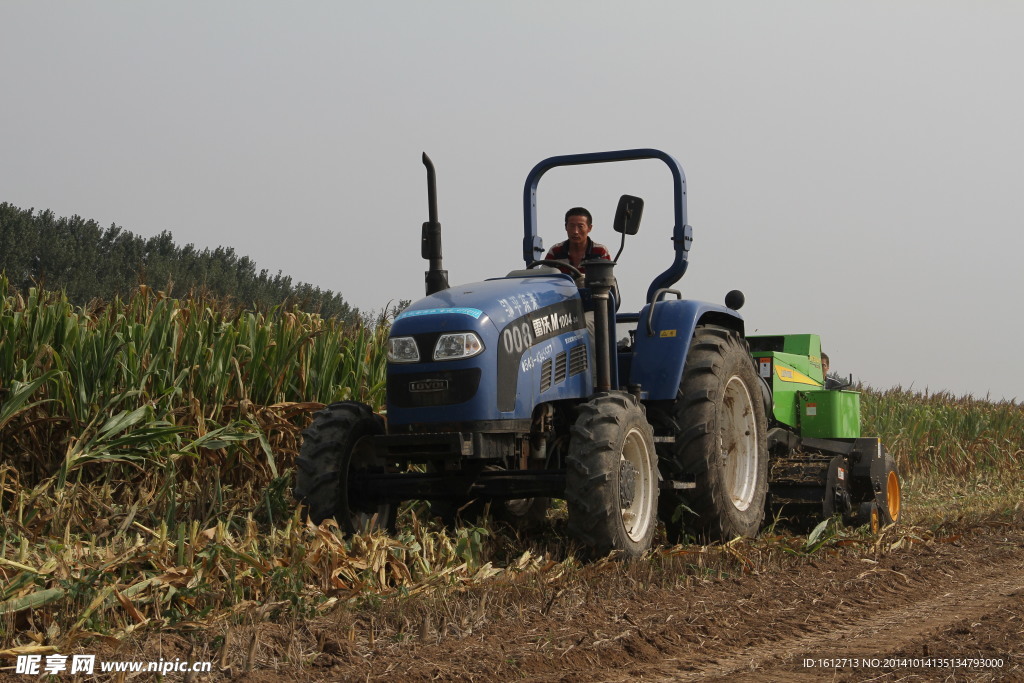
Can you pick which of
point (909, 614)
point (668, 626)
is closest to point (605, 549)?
point (668, 626)

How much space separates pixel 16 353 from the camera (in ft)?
22.0

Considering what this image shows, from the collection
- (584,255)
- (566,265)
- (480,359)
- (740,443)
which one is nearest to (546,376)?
(480,359)

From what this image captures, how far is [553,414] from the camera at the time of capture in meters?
5.71

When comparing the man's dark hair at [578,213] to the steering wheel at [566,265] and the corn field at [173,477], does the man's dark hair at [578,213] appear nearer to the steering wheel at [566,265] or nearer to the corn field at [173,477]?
the steering wheel at [566,265]

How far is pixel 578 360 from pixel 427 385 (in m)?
0.96

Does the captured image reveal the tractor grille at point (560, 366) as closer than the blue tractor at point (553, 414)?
No

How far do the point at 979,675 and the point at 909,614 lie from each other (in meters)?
1.26

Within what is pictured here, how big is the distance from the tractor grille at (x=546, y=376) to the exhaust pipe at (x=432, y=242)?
2.90ft

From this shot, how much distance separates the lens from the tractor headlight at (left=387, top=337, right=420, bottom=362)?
5.23 metres

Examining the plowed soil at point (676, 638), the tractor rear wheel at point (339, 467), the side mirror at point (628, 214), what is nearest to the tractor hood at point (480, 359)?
the tractor rear wheel at point (339, 467)

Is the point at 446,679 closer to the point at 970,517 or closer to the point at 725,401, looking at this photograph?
the point at 725,401

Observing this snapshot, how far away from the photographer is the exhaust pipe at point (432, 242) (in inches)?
239

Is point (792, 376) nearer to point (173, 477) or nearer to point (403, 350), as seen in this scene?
point (403, 350)

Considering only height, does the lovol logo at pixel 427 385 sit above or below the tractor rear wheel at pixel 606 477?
above
